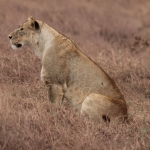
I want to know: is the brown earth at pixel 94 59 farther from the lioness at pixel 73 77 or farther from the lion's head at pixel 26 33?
the lion's head at pixel 26 33

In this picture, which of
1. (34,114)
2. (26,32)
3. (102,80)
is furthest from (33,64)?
(34,114)

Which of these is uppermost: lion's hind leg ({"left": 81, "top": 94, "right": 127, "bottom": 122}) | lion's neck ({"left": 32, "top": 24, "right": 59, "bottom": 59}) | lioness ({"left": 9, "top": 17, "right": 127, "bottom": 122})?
lion's neck ({"left": 32, "top": 24, "right": 59, "bottom": 59})

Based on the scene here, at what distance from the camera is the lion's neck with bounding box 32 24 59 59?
8.34 metres

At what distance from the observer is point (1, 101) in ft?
23.7

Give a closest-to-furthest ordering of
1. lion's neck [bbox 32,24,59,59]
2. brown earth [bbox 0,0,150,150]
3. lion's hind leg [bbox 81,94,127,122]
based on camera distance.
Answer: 1. brown earth [bbox 0,0,150,150]
2. lion's hind leg [bbox 81,94,127,122]
3. lion's neck [bbox 32,24,59,59]

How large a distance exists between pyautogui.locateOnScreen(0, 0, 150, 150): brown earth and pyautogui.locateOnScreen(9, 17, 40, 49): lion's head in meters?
0.78

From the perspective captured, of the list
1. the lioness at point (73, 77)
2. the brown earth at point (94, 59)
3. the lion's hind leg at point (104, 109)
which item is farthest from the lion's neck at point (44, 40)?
the lion's hind leg at point (104, 109)

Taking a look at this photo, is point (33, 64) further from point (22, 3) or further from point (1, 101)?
point (22, 3)

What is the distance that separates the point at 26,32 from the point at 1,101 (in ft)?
5.67

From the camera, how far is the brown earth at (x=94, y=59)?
6652 mm

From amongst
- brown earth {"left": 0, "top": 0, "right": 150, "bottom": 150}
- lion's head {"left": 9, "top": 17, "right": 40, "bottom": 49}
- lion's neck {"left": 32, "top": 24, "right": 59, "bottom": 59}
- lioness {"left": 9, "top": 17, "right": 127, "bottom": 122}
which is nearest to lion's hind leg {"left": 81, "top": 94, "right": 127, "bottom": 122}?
lioness {"left": 9, "top": 17, "right": 127, "bottom": 122}

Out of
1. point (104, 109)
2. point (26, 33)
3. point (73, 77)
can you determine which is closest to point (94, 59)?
point (26, 33)

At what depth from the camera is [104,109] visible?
24.9 feet

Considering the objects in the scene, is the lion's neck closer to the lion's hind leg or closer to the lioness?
the lioness
